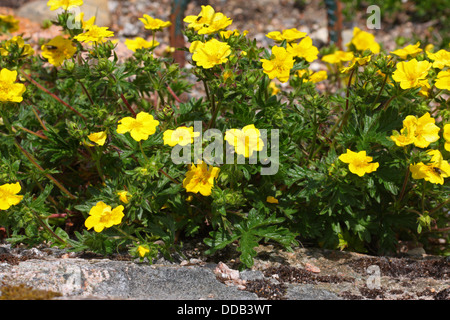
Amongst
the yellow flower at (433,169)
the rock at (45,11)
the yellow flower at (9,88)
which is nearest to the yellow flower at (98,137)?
the yellow flower at (9,88)

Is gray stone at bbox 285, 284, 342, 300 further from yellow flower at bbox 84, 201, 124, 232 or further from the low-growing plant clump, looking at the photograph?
yellow flower at bbox 84, 201, 124, 232

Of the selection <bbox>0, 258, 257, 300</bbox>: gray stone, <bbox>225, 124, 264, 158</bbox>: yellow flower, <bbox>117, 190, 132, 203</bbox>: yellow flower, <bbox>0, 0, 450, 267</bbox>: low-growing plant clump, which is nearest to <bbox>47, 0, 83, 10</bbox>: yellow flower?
<bbox>0, 0, 450, 267</bbox>: low-growing plant clump

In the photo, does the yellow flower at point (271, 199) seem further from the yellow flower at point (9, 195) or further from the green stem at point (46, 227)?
the yellow flower at point (9, 195)

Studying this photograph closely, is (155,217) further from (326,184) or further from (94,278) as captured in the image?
(326,184)

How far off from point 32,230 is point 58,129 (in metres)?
0.61

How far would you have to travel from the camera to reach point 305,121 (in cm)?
303

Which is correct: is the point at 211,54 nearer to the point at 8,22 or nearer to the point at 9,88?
the point at 9,88

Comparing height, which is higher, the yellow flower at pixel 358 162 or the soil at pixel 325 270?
the yellow flower at pixel 358 162

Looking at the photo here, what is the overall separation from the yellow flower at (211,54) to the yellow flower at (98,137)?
0.59 metres

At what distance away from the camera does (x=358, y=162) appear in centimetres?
258

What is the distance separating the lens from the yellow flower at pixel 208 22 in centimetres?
274

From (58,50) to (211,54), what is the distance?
3.43 ft

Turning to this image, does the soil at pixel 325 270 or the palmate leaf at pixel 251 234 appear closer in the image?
the soil at pixel 325 270
